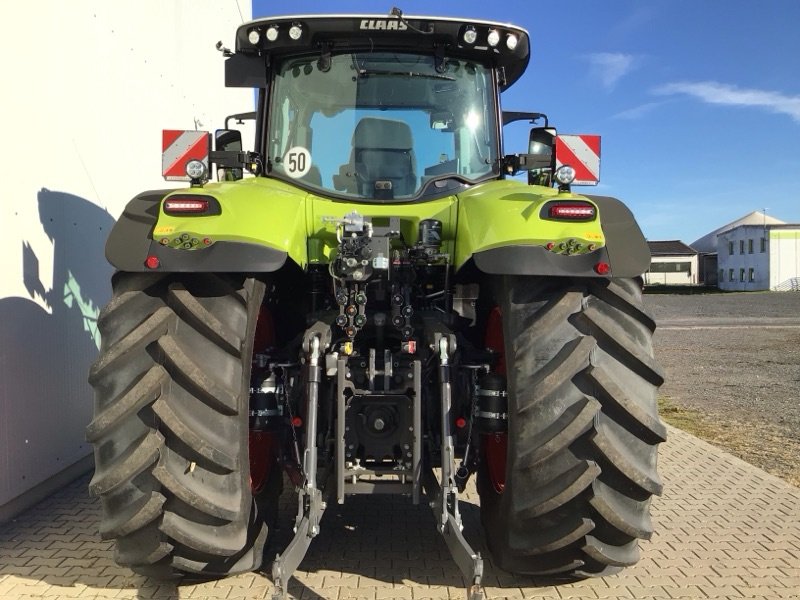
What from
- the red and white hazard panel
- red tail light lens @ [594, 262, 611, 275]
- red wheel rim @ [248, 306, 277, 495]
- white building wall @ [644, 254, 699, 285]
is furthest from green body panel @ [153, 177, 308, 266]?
white building wall @ [644, 254, 699, 285]

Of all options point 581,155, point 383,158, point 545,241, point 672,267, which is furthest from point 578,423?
point 672,267

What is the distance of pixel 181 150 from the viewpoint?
12.8 feet

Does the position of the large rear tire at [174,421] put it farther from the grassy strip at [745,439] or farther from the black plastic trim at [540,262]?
the grassy strip at [745,439]

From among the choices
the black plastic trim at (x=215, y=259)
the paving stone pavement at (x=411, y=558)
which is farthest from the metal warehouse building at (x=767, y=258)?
the black plastic trim at (x=215, y=259)

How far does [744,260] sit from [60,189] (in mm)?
58189

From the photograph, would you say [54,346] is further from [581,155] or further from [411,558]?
[581,155]

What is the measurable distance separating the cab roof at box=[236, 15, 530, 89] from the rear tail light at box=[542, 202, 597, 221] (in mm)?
1324

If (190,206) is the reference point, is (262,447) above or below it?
below

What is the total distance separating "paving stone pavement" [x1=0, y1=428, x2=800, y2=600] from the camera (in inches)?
121

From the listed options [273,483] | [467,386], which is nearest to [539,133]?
[467,386]

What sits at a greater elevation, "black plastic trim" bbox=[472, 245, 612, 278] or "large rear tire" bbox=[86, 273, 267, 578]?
"black plastic trim" bbox=[472, 245, 612, 278]

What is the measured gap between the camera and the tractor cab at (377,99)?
3596mm

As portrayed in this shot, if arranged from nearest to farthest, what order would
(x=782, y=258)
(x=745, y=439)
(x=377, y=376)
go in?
1. (x=377, y=376)
2. (x=745, y=439)
3. (x=782, y=258)

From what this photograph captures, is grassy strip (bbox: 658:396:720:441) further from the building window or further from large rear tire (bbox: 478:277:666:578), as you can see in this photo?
the building window
